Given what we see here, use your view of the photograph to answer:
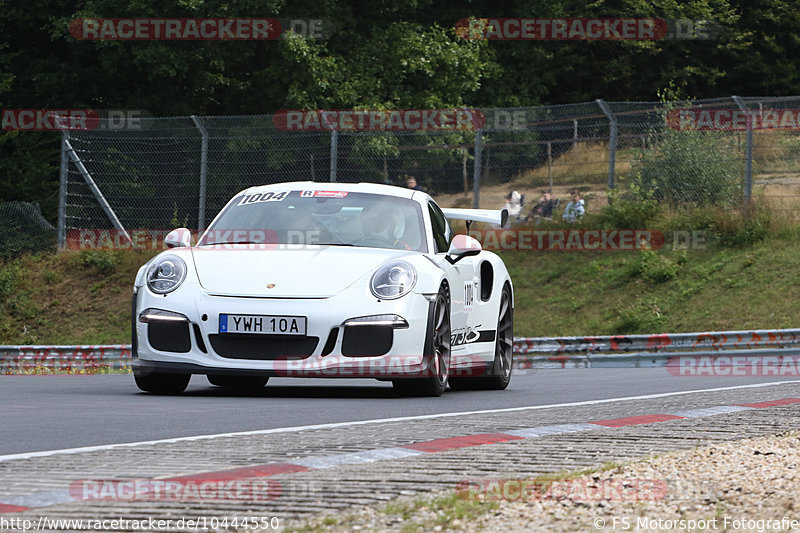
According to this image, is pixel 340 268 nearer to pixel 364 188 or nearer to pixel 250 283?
pixel 250 283

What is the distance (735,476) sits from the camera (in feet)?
16.7

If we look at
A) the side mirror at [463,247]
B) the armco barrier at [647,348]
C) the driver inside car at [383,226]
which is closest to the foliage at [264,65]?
the armco barrier at [647,348]

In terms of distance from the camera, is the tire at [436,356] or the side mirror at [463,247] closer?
the tire at [436,356]

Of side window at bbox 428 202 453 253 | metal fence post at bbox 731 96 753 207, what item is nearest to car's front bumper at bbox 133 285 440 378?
side window at bbox 428 202 453 253

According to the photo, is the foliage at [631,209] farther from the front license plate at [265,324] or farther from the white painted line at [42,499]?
the white painted line at [42,499]

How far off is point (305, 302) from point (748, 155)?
16.6 m

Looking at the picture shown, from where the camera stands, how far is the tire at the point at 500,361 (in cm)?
1108

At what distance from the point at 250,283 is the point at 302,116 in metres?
21.3

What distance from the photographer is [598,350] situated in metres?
19.5

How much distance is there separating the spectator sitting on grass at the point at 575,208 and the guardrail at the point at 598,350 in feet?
22.8

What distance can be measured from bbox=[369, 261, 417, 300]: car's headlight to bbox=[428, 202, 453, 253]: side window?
101 cm

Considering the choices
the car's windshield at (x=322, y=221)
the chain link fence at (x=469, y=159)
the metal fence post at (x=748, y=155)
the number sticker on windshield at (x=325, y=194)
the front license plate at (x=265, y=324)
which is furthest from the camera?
the chain link fence at (x=469, y=159)

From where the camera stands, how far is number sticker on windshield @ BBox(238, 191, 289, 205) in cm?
1045
